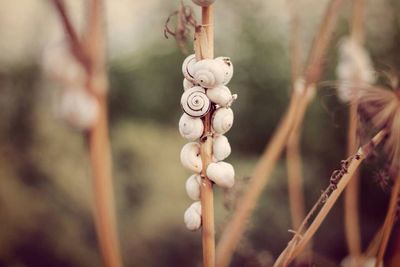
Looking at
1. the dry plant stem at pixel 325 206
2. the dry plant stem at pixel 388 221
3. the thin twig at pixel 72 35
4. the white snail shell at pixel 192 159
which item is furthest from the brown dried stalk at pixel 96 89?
the dry plant stem at pixel 388 221

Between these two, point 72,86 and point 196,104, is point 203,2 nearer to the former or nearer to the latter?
point 196,104

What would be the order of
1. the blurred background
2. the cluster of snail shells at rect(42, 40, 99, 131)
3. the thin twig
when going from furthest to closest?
1. the blurred background
2. the cluster of snail shells at rect(42, 40, 99, 131)
3. the thin twig

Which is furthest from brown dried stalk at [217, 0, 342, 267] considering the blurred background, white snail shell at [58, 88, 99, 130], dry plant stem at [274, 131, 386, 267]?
the blurred background

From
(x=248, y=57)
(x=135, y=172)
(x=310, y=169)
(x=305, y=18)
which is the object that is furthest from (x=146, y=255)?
(x=305, y=18)

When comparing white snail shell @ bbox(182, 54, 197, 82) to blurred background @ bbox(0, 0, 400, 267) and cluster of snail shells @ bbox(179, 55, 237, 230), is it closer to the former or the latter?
cluster of snail shells @ bbox(179, 55, 237, 230)

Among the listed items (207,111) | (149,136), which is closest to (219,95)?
(207,111)

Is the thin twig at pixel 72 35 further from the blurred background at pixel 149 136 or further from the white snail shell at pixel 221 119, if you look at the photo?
the blurred background at pixel 149 136
